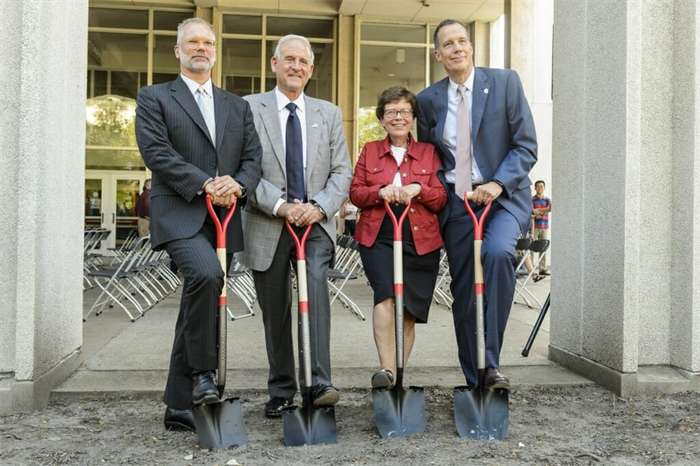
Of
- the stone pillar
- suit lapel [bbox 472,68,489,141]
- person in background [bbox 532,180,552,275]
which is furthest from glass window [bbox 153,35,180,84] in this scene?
suit lapel [bbox 472,68,489,141]

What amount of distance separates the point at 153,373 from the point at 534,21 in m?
13.5

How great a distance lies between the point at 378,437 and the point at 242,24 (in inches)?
617

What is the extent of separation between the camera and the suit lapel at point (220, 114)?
11.5ft

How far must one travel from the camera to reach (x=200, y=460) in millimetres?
3029

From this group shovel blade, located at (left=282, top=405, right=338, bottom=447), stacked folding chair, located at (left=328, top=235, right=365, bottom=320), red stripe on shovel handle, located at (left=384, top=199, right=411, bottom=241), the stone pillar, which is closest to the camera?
shovel blade, located at (left=282, top=405, right=338, bottom=447)

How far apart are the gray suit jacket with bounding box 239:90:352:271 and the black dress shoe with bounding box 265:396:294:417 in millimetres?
774

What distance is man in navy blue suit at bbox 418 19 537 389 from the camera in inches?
147

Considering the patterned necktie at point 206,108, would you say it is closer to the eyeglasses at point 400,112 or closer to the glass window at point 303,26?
the eyeglasses at point 400,112

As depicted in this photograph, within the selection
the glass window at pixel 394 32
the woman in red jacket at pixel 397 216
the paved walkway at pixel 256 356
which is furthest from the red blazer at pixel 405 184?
the glass window at pixel 394 32

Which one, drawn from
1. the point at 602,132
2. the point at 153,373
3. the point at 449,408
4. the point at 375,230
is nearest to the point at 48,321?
the point at 153,373

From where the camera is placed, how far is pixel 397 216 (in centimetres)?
380

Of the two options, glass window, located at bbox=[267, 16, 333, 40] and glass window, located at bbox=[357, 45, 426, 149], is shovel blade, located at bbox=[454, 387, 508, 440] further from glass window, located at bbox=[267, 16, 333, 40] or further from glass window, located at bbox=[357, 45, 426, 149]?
glass window, located at bbox=[267, 16, 333, 40]

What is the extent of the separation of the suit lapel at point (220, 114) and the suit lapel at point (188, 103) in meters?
0.06

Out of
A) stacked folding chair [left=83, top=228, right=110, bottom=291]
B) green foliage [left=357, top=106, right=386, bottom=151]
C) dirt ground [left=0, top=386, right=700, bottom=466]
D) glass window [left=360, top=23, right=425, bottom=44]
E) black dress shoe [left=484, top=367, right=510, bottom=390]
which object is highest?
glass window [left=360, top=23, right=425, bottom=44]
